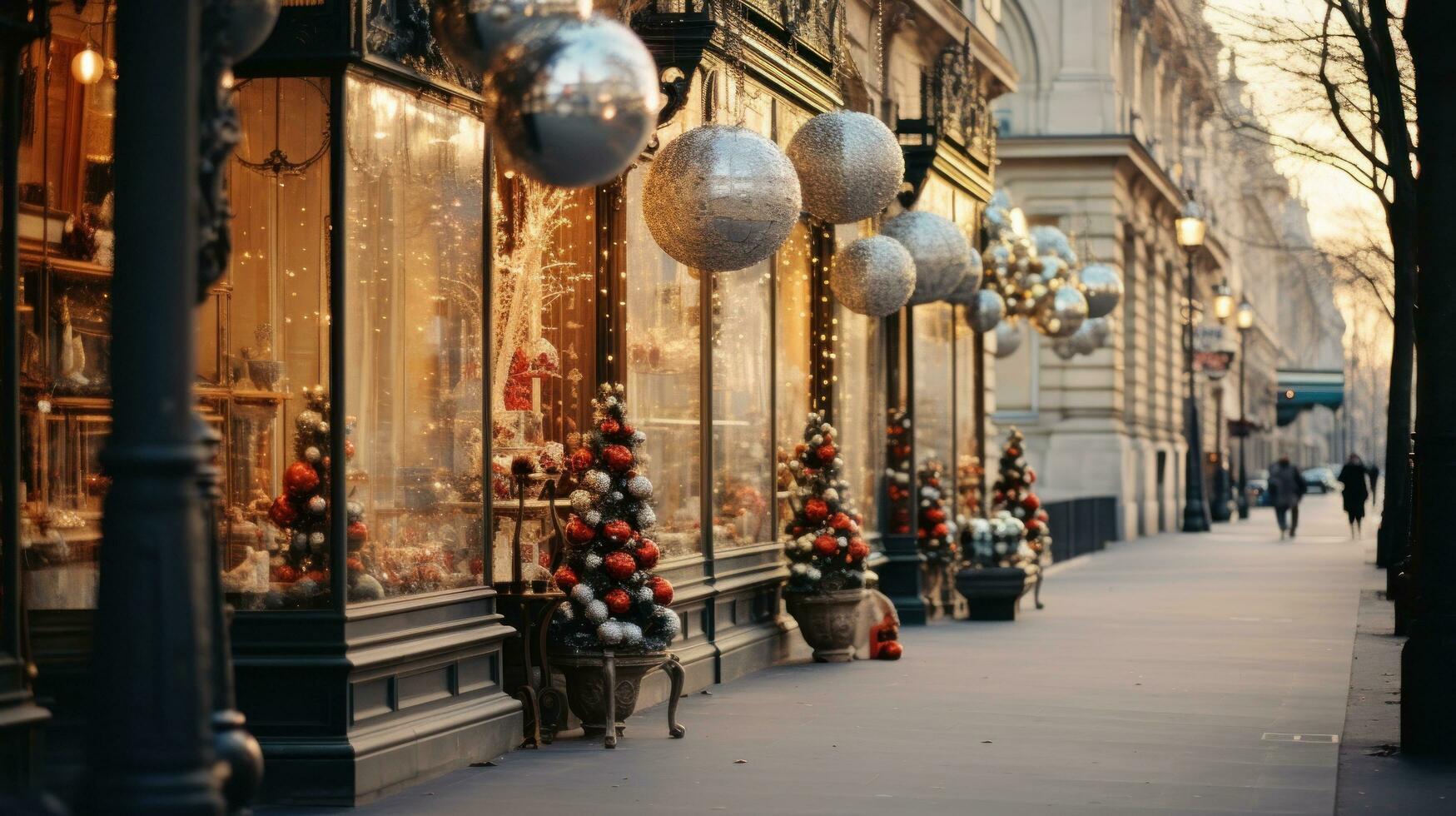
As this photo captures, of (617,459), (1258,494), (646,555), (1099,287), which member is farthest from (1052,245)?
(1258,494)

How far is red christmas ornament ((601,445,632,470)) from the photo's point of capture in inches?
468

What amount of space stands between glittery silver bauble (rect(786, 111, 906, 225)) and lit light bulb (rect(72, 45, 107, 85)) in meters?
5.46

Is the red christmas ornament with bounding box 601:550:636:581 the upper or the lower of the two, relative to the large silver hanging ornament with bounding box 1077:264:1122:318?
lower

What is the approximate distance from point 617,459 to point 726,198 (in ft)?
5.31

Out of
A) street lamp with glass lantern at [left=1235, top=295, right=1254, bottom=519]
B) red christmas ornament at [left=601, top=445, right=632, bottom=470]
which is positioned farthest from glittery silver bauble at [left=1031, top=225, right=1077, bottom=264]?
street lamp with glass lantern at [left=1235, top=295, right=1254, bottom=519]

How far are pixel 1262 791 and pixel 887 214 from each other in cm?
1152

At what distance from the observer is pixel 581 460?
39.6 ft

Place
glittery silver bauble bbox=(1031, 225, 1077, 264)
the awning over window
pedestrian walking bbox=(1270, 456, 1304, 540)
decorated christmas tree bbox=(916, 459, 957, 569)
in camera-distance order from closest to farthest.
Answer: decorated christmas tree bbox=(916, 459, 957, 569) → glittery silver bauble bbox=(1031, 225, 1077, 264) → pedestrian walking bbox=(1270, 456, 1304, 540) → the awning over window

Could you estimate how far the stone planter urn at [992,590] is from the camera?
21141 millimetres

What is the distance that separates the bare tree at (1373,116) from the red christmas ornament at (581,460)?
478 inches

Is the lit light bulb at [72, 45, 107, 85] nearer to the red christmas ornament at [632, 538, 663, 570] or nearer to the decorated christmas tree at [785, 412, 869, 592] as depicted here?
the red christmas ornament at [632, 538, 663, 570]

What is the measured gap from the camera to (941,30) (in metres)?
22.9

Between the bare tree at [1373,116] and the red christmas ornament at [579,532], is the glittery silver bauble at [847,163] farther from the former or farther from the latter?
the bare tree at [1373,116]

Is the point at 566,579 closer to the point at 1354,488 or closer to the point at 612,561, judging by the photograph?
the point at 612,561
